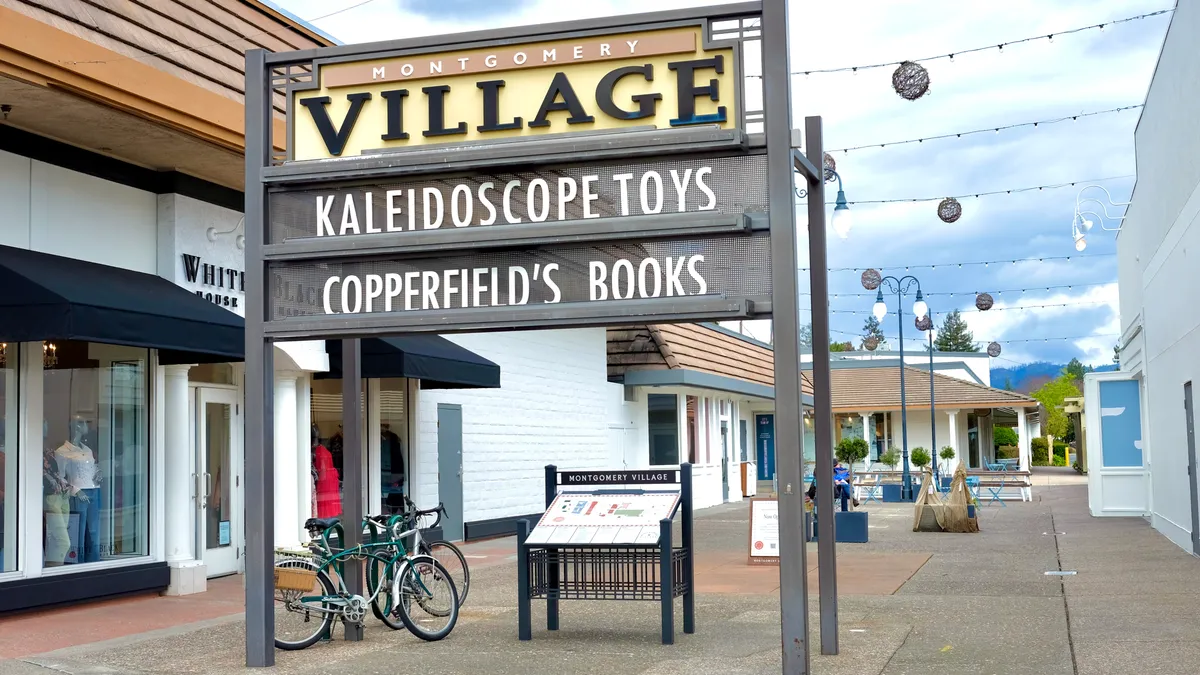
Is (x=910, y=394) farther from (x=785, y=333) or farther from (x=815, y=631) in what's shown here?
(x=785, y=333)

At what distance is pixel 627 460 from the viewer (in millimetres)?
27625

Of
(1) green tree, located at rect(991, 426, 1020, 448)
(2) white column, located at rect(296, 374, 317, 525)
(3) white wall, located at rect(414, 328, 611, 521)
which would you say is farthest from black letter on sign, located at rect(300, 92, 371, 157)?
(1) green tree, located at rect(991, 426, 1020, 448)

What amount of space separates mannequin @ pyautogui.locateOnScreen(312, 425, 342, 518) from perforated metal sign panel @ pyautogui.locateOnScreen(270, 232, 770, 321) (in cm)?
801

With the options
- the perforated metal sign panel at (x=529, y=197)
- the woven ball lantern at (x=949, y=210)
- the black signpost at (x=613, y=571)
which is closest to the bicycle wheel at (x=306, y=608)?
the black signpost at (x=613, y=571)

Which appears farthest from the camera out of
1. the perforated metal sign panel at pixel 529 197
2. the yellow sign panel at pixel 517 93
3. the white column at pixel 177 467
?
the white column at pixel 177 467

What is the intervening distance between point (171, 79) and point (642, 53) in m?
5.37

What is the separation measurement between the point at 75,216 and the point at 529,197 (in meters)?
5.85

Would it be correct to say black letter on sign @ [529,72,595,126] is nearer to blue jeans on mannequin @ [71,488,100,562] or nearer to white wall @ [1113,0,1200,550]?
blue jeans on mannequin @ [71,488,100,562]

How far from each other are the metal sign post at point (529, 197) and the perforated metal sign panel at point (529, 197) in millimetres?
15

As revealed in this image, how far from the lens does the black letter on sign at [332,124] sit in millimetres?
9070

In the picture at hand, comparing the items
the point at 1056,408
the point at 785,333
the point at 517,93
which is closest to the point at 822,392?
the point at 785,333

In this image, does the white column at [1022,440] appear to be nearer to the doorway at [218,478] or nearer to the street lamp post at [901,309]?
the street lamp post at [901,309]

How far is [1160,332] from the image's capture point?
64.6 ft

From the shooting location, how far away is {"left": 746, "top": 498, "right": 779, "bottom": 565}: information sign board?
52.3ft
